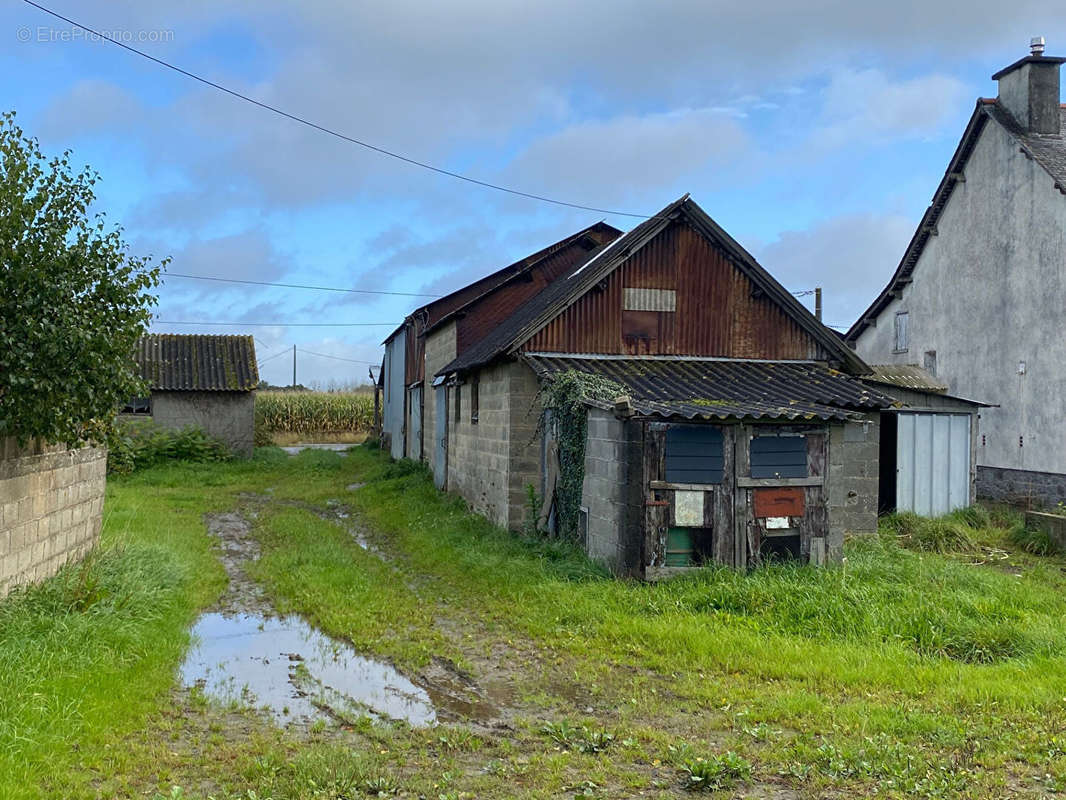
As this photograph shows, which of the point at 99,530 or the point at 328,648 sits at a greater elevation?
the point at 99,530

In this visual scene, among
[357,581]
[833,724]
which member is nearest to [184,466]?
[357,581]

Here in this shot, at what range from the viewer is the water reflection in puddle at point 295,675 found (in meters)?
6.80

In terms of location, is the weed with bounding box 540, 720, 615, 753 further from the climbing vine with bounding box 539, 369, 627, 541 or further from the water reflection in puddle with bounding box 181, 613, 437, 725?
the climbing vine with bounding box 539, 369, 627, 541

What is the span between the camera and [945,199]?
2267cm

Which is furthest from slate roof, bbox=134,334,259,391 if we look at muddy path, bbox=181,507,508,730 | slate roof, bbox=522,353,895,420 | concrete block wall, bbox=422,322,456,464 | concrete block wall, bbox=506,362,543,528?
muddy path, bbox=181,507,508,730

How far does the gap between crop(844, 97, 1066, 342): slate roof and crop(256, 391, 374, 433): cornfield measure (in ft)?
89.2

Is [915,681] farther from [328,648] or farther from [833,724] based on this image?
[328,648]

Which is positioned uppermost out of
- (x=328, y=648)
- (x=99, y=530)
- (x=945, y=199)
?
(x=945, y=199)

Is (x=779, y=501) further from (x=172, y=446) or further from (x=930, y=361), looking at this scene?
(x=172, y=446)

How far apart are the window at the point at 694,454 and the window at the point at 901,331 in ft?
53.9

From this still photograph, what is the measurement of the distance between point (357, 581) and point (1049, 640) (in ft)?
24.7

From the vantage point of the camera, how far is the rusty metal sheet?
1075 centimetres

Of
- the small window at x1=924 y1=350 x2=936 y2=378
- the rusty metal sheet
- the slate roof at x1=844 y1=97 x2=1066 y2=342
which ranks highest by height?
the slate roof at x1=844 y1=97 x2=1066 y2=342

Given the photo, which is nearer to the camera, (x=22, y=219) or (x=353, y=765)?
(x=353, y=765)
